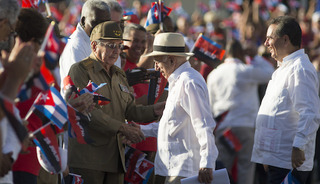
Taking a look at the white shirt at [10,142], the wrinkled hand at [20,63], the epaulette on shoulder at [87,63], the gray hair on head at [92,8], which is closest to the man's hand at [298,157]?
the epaulette on shoulder at [87,63]

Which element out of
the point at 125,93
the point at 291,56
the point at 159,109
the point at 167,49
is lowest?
the point at 159,109

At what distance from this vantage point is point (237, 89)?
384 inches

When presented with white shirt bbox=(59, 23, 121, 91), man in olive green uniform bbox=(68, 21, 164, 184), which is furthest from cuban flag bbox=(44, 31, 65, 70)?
white shirt bbox=(59, 23, 121, 91)

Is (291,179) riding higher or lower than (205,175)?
lower

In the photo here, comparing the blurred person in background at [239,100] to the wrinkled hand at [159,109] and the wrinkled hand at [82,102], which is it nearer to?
the wrinkled hand at [159,109]

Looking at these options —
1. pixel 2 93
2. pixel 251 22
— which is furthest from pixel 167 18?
pixel 251 22

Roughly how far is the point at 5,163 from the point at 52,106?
611mm

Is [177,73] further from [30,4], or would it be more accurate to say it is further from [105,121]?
[30,4]

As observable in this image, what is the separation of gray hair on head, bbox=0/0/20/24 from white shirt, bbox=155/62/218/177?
5.71ft

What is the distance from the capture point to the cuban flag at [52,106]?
400 centimetres

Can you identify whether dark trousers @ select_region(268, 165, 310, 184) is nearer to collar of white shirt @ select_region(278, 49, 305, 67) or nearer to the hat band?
collar of white shirt @ select_region(278, 49, 305, 67)

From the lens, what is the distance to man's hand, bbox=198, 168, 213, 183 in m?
4.79

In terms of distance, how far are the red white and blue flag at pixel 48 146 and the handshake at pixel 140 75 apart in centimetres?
221

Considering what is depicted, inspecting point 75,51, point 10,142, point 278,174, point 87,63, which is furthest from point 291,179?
point 10,142
